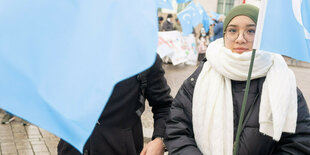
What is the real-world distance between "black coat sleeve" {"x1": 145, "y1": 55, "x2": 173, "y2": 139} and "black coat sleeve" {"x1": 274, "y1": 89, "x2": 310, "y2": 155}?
2.51 ft

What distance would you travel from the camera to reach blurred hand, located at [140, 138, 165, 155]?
2.44 m

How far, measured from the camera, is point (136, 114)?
251 centimetres

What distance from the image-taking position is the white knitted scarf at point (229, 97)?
2156 millimetres

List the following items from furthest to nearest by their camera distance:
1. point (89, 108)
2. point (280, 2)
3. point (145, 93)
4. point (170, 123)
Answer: point (145, 93), point (170, 123), point (280, 2), point (89, 108)

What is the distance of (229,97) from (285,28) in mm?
504

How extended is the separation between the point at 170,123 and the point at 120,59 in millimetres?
1178

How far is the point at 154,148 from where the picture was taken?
8.10 feet

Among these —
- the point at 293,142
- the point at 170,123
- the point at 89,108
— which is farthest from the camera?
the point at 170,123

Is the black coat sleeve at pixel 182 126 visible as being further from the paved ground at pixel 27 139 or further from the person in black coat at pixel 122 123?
the paved ground at pixel 27 139

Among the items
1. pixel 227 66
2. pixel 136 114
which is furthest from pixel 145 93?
pixel 227 66

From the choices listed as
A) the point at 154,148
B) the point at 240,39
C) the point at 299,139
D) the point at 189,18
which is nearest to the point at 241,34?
the point at 240,39

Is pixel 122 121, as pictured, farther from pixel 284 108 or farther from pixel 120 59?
pixel 120 59

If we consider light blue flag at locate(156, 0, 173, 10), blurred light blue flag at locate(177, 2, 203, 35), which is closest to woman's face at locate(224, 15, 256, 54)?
light blue flag at locate(156, 0, 173, 10)

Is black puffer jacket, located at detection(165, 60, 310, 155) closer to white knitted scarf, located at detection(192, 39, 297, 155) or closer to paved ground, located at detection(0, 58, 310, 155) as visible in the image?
white knitted scarf, located at detection(192, 39, 297, 155)
